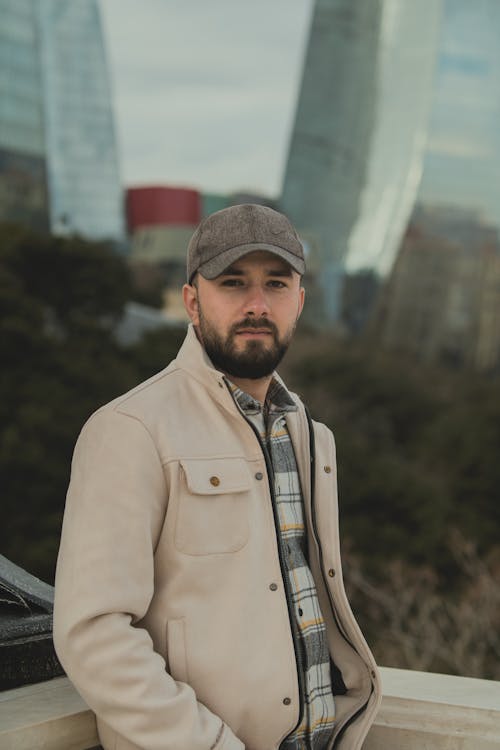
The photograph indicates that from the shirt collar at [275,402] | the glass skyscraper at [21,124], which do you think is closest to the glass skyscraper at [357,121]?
the glass skyscraper at [21,124]

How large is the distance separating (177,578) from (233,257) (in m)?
0.64

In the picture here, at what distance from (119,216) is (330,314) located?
11076mm

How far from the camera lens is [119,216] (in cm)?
4656

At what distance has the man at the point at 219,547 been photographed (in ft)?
5.82

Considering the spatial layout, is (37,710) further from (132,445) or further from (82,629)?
(132,445)

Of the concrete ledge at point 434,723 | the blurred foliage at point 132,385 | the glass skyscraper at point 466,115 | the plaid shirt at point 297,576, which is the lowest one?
the glass skyscraper at point 466,115

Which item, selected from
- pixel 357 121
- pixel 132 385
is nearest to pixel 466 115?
pixel 357 121

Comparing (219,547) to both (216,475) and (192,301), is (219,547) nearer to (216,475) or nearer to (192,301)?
(216,475)

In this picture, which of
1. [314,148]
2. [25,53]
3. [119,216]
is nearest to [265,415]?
[25,53]

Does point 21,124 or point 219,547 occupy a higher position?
point 219,547

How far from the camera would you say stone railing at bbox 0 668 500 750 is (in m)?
2.04

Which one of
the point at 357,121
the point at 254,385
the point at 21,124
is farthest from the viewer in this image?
the point at 357,121

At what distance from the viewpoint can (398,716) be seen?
2.40 metres

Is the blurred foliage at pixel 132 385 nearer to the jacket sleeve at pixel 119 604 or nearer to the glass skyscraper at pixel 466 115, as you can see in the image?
the jacket sleeve at pixel 119 604
